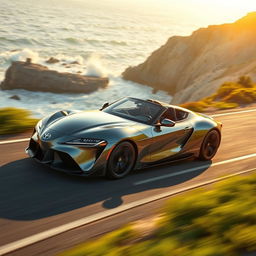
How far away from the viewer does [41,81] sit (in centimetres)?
3934

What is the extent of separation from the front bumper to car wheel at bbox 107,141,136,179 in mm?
189

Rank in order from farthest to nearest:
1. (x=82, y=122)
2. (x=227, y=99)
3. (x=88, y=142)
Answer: (x=227, y=99) → (x=82, y=122) → (x=88, y=142)

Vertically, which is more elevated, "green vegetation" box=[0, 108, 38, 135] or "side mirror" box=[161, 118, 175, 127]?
"side mirror" box=[161, 118, 175, 127]

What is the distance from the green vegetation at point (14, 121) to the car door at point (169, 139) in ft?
11.8

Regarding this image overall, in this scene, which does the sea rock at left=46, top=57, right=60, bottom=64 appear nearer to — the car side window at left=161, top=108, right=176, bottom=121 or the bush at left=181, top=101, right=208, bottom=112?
the bush at left=181, top=101, right=208, bottom=112

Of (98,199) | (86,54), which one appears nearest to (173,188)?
(98,199)

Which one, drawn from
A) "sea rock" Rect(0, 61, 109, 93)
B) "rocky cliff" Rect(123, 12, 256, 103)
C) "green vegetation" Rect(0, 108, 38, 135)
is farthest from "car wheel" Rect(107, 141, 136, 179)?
"sea rock" Rect(0, 61, 109, 93)

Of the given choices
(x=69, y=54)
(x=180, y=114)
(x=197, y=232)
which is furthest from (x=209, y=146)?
(x=69, y=54)

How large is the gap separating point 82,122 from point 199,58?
127 ft

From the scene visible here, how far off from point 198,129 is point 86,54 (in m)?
59.8

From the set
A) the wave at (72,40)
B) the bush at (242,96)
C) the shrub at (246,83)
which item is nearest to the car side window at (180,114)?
the bush at (242,96)

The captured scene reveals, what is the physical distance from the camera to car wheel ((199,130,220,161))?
388 inches

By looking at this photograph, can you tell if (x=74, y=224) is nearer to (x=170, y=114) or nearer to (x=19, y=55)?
(x=170, y=114)

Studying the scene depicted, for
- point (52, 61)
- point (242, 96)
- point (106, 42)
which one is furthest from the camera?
point (106, 42)
